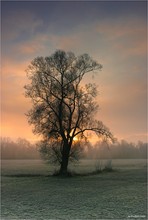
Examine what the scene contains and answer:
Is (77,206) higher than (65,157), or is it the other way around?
(65,157)

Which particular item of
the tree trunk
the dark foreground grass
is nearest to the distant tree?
the tree trunk

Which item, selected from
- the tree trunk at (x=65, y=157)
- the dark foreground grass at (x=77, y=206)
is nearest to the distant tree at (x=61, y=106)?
the tree trunk at (x=65, y=157)

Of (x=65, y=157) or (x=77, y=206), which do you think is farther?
(x=65, y=157)

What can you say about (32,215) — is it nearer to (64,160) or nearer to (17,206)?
(17,206)

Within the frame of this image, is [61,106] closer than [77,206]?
No

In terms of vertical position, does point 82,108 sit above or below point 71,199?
above

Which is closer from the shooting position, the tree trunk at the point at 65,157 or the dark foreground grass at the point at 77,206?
the dark foreground grass at the point at 77,206

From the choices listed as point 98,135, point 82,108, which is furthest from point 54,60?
point 98,135

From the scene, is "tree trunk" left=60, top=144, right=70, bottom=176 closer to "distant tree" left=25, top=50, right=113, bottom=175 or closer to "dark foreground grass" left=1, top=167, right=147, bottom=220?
"distant tree" left=25, top=50, right=113, bottom=175

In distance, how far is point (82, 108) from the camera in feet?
150

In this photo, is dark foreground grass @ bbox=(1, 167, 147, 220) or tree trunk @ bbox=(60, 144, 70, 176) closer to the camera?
dark foreground grass @ bbox=(1, 167, 147, 220)

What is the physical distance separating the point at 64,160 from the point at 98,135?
232 inches

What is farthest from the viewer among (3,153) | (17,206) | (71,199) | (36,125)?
(3,153)

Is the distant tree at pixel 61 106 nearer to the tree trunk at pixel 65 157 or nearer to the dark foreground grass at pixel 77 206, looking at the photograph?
the tree trunk at pixel 65 157
